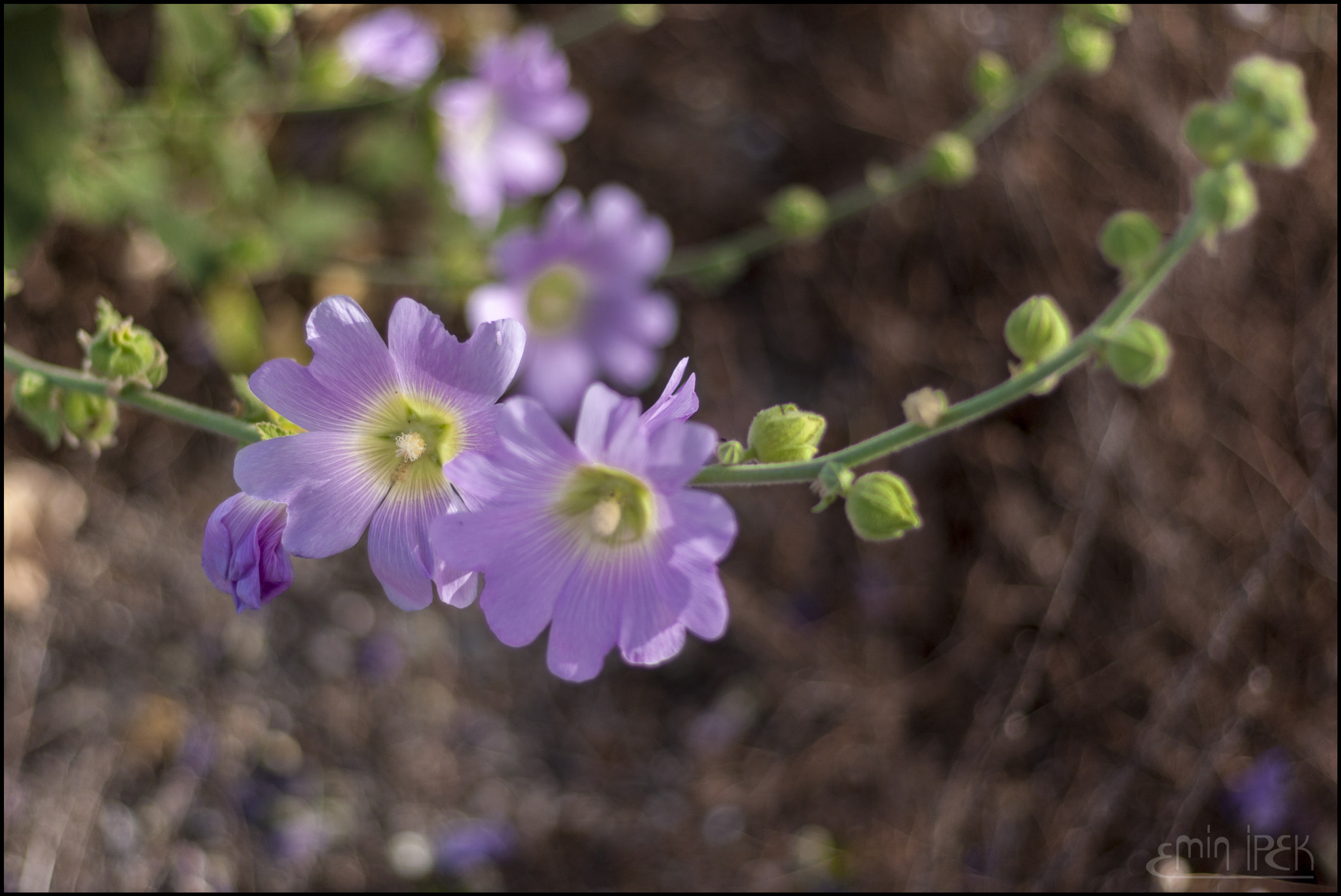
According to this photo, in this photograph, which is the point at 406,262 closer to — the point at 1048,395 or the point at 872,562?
the point at 872,562

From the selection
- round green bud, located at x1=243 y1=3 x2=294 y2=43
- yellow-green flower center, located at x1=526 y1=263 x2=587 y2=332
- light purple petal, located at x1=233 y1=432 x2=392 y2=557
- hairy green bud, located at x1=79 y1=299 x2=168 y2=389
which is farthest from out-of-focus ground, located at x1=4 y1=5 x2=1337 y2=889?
light purple petal, located at x1=233 y1=432 x2=392 y2=557

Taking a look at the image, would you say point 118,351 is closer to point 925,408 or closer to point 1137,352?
point 925,408

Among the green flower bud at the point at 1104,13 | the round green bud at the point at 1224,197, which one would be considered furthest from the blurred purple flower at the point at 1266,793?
the green flower bud at the point at 1104,13

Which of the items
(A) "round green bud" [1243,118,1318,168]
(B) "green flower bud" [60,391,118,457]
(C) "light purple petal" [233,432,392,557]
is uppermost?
(A) "round green bud" [1243,118,1318,168]

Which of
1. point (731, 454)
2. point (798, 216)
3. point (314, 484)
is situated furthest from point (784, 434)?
point (798, 216)

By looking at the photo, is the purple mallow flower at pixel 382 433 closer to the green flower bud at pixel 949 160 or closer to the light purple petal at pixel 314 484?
the light purple petal at pixel 314 484

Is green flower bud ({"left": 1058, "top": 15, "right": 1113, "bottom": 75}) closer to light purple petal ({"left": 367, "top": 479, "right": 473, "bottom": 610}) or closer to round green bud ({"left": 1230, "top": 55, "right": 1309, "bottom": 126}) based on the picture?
round green bud ({"left": 1230, "top": 55, "right": 1309, "bottom": 126})
